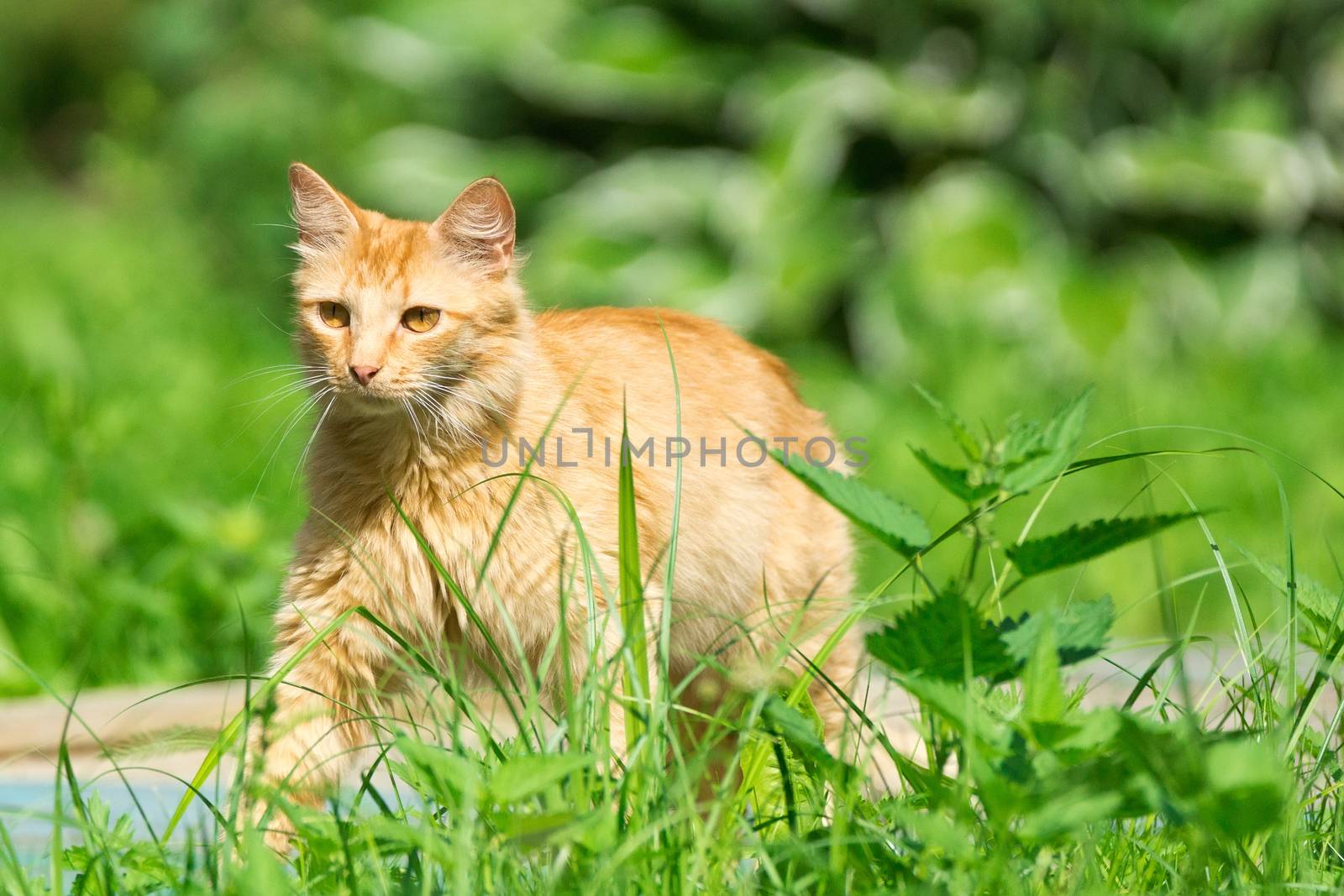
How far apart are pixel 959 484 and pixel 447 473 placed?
0.93m

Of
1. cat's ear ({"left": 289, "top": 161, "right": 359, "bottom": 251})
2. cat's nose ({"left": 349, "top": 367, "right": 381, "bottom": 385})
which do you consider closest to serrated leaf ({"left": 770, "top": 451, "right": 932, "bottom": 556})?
cat's nose ({"left": 349, "top": 367, "right": 381, "bottom": 385})

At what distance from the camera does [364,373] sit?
202cm

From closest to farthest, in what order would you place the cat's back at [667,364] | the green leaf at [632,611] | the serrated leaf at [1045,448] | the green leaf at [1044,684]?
the green leaf at [1044,684], the serrated leaf at [1045,448], the green leaf at [632,611], the cat's back at [667,364]

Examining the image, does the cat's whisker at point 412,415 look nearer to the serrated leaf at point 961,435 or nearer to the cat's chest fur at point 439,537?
the cat's chest fur at point 439,537

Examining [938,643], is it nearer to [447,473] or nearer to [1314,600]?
[1314,600]

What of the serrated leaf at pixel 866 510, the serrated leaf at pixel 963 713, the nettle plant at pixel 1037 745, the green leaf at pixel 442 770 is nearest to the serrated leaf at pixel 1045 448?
the nettle plant at pixel 1037 745

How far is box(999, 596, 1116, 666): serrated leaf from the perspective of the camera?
1.51 m

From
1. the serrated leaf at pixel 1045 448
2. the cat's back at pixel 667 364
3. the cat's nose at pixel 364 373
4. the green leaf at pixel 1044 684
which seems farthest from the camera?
the cat's back at pixel 667 364

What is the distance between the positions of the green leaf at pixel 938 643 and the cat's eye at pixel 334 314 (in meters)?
1.06

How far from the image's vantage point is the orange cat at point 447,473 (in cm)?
210

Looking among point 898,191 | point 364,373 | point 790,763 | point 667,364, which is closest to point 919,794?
point 790,763

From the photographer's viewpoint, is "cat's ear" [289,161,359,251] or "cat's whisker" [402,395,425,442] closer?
"cat's whisker" [402,395,425,442]

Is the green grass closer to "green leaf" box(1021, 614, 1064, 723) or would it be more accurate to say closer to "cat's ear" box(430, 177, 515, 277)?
"green leaf" box(1021, 614, 1064, 723)

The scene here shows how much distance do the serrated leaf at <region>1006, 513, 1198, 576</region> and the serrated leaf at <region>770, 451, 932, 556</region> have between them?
106 mm
